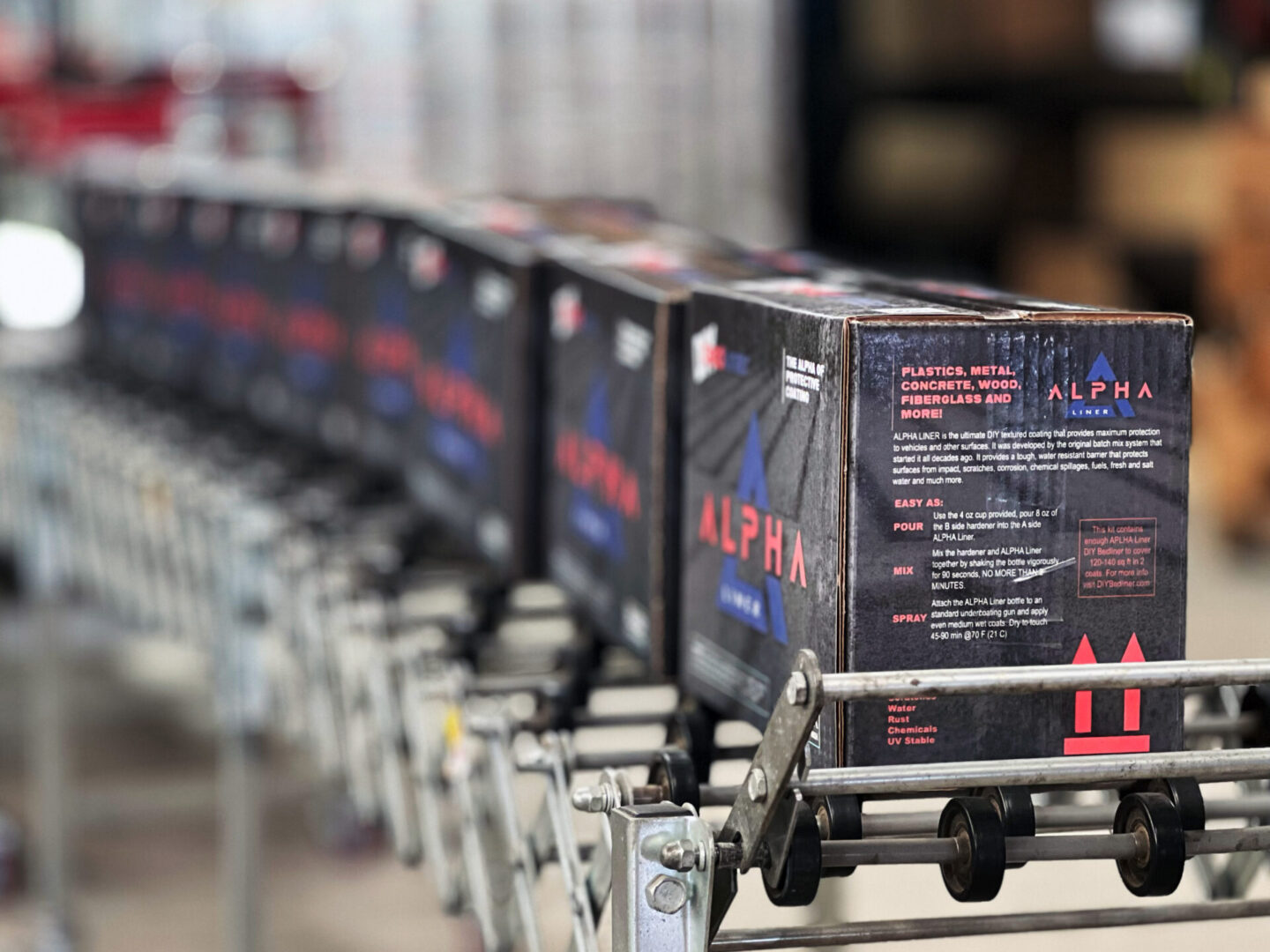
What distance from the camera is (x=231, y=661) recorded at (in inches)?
89.4

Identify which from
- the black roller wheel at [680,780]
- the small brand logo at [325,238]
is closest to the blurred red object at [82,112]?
the small brand logo at [325,238]

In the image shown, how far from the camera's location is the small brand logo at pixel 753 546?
3.97 feet

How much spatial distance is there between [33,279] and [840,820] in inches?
142

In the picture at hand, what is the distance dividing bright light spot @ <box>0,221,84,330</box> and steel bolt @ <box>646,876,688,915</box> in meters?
2.97

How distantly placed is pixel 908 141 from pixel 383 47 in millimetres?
3079

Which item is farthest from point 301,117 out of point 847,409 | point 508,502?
point 847,409

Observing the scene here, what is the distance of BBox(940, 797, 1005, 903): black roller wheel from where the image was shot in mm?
1077

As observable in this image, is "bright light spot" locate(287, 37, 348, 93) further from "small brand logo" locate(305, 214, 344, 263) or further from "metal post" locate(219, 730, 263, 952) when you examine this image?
"metal post" locate(219, 730, 263, 952)

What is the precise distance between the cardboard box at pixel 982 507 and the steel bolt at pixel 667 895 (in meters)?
0.14

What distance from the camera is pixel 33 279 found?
4.32m

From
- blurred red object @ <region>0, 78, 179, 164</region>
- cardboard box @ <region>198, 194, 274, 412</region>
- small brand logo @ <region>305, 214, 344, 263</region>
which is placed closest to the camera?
small brand logo @ <region>305, 214, 344, 263</region>

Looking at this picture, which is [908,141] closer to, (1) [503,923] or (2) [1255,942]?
(2) [1255,942]

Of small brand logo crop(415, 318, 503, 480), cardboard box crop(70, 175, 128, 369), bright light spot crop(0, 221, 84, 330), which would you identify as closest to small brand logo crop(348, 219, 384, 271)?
small brand logo crop(415, 318, 503, 480)

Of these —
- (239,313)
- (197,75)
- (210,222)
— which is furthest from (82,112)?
(239,313)
